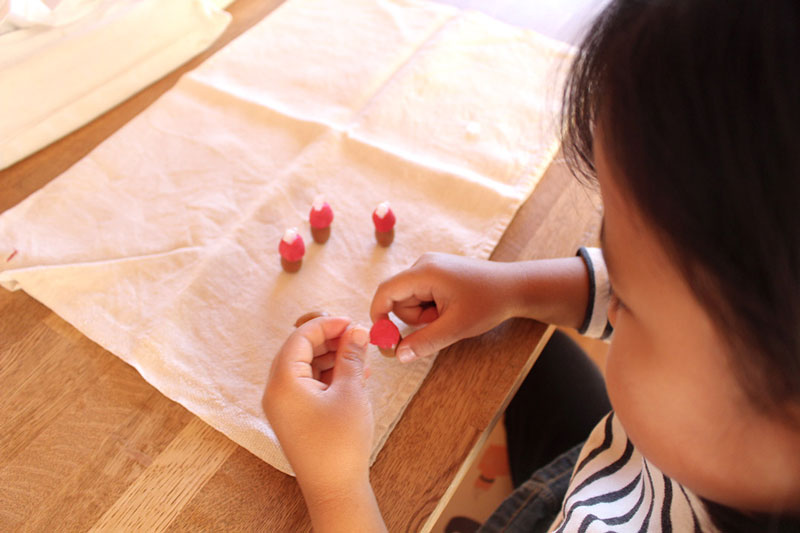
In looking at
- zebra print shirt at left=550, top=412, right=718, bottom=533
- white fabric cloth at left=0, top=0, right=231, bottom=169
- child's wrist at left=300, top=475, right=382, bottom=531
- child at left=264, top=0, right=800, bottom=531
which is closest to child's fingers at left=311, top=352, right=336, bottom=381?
child at left=264, top=0, right=800, bottom=531

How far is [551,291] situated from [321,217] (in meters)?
0.26

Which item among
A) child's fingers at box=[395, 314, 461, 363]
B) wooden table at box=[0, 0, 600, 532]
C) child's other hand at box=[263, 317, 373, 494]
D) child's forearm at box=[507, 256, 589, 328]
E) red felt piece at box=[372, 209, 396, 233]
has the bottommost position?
wooden table at box=[0, 0, 600, 532]

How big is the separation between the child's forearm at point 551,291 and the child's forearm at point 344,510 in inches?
9.0

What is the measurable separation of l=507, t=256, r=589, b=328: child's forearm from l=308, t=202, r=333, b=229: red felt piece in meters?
0.21

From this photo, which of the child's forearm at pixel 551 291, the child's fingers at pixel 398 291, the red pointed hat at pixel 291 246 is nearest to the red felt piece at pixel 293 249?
the red pointed hat at pixel 291 246

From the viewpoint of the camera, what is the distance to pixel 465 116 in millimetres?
758

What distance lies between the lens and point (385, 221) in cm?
61

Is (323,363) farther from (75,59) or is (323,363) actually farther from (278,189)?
(75,59)

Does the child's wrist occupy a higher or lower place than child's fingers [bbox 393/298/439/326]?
lower

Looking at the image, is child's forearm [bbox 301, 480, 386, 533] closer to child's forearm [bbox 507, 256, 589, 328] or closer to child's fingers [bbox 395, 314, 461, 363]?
child's fingers [bbox 395, 314, 461, 363]

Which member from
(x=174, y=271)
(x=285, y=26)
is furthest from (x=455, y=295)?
(x=285, y=26)

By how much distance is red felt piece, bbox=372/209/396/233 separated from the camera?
61 centimetres

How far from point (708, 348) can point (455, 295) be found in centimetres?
25

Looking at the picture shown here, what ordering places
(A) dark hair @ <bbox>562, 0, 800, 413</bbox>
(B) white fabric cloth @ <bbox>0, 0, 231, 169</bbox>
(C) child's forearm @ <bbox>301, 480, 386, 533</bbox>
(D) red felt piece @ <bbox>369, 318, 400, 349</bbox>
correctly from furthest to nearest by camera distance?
(B) white fabric cloth @ <bbox>0, 0, 231, 169</bbox> < (D) red felt piece @ <bbox>369, 318, 400, 349</bbox> < (C) child's forearm @ <bbox>301, 480, 386, 533</bbox> < (A) dark hair @ <bbox>562, 0, 800, 413</bbox>
